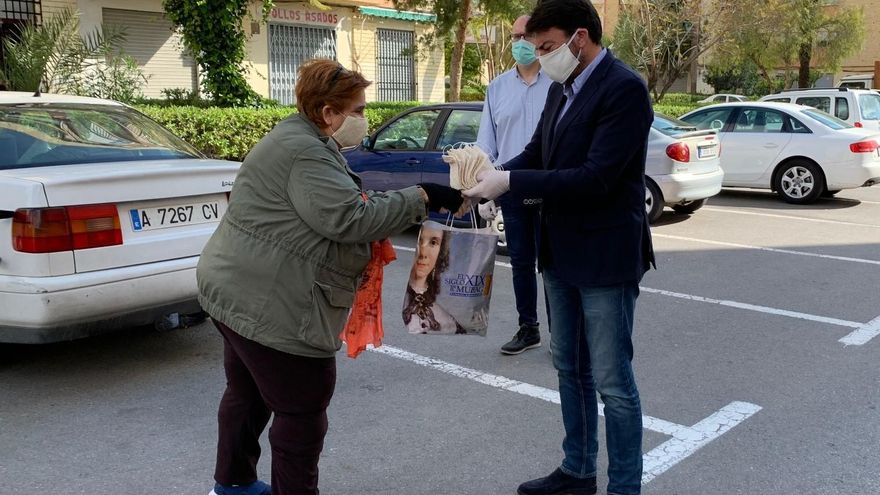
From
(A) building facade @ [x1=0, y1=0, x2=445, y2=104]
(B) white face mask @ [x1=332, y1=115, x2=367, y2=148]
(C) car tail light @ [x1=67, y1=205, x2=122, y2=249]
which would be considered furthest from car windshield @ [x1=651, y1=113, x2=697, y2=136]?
(A) building facade @ [x1=0, y1=0, x2=445, y2=104]

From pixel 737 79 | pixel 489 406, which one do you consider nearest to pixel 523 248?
pixel 489 406

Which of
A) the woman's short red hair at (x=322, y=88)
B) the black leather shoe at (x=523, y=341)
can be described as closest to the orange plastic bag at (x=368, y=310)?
the woman's short red hair at (x=322, y=88)

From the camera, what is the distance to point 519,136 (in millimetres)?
5039

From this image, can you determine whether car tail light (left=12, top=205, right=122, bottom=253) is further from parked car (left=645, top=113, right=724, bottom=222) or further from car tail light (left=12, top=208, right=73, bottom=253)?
parked car (left=645, top=113, right=724, bottom=222)

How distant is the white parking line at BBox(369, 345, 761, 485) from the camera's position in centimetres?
369

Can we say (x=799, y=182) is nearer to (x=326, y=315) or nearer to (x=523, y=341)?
(x=523, y=341)

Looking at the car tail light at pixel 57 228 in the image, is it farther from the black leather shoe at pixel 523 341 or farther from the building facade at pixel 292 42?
the building facade at pixel 292 42

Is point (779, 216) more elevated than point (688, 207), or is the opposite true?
point (688, 207)

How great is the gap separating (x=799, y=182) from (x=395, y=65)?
1306 cm

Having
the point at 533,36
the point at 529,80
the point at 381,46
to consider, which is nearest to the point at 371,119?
the point at 381,46

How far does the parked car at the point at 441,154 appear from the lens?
27.2ft

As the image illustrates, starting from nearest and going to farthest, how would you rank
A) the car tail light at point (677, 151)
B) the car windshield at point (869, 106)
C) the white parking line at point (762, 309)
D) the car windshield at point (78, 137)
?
the car windshield at point (78, 137), the white parking line at point (762, 309), the car tail light at point (677, 151), the car windshield at point (869, 106)

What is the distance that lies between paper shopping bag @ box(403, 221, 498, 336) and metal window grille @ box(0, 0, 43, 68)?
14314 millimetres

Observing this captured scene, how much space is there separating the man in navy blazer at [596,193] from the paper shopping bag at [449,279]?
0.68 ft
